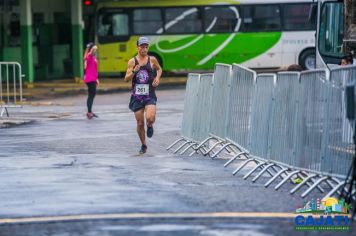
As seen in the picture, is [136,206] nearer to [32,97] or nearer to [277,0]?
[32,97]

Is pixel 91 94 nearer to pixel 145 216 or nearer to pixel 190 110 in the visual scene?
pixel 190 110

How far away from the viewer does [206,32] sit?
38.7 meters

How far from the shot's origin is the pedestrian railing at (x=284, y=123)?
419 inches

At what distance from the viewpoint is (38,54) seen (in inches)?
1540

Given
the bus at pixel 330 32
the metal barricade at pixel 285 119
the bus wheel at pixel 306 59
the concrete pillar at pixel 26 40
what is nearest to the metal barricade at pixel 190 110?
the metal barricade at pixel 285 119

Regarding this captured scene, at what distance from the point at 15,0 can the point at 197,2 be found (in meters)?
7.09

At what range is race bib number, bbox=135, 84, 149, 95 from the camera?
15.6 m

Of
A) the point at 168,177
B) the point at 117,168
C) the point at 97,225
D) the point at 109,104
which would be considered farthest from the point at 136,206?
the point at 109,104

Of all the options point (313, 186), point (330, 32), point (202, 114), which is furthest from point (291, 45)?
point (313, 186)

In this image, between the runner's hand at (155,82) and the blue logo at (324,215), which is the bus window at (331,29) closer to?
the runner's hand at (155,82)

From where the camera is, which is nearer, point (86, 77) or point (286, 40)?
point (86, 77)

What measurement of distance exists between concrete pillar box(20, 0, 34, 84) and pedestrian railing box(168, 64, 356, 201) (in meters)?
19.8

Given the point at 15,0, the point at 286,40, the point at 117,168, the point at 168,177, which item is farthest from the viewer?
the point at 286,40

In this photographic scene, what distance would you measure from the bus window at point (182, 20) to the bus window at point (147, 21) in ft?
1.06
